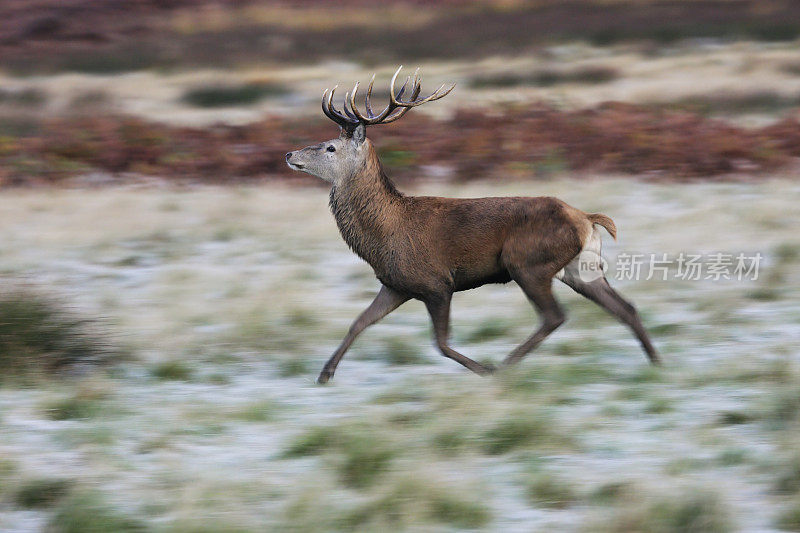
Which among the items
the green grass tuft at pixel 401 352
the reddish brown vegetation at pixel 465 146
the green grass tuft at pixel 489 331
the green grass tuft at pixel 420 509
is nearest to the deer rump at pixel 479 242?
the green grass tuft at pixel 401 352

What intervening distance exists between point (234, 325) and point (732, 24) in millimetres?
26828

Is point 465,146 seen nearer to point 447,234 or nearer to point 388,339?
point 388,339

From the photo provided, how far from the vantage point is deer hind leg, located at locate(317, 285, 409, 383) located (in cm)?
693

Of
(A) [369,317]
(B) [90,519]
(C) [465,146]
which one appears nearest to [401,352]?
(A) [369,317]

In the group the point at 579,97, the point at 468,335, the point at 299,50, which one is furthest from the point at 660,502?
the point at 299,50

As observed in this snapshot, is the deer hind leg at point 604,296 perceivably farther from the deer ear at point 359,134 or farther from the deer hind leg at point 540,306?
the deer ear at point 359,134

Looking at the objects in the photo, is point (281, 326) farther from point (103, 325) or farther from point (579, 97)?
point (579, 97)

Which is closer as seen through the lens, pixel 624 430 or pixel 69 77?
pixel 624 430

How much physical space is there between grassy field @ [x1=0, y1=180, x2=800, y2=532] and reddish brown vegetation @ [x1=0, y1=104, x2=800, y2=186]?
134 inches

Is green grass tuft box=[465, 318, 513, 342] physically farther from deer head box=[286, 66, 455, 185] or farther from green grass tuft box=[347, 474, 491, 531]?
green grass tuft box=[347, 474, 491, 531]

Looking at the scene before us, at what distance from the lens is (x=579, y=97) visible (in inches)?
786

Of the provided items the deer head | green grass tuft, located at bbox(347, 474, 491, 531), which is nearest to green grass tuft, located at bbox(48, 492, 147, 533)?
green grass tuft, located at bbox(347, 474, 491, 531)

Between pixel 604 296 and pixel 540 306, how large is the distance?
38cm

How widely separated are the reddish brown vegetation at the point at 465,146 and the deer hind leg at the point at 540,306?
6.98 metres
